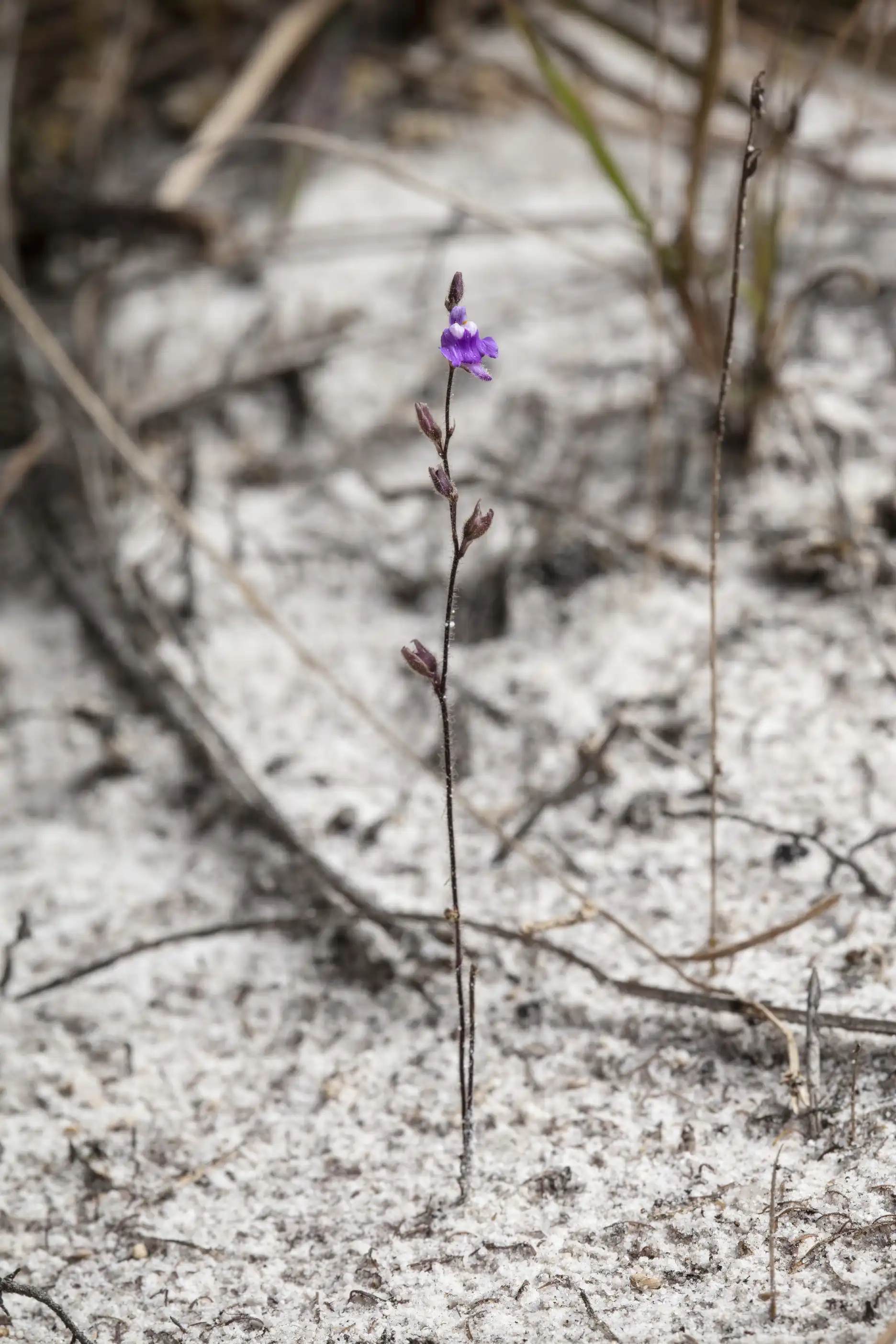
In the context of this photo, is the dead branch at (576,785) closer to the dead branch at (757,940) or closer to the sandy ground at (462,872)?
the sandy ground at (462,872)

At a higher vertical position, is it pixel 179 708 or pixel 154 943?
pixel 179 708

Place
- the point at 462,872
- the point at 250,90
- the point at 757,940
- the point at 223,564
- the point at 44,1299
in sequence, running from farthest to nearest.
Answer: the point at 250,90
the point at 223,564
the point at 462,872
the point at 757,940
the point at 44,1299

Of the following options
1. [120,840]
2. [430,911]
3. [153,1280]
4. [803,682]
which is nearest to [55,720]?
[120,840]

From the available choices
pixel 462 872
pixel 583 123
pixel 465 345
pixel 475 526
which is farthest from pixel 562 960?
pixel 583 123

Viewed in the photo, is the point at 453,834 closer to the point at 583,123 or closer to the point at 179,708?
the point at 179,708

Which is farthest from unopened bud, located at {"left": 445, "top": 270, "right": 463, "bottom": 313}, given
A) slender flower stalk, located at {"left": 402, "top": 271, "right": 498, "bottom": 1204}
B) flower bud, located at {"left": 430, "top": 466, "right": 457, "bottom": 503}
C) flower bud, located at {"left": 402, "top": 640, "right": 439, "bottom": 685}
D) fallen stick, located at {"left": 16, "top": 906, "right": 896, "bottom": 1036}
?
fallen stick, located at {"left": 16, "top": 906, "right": 896, "bottom": 1036}

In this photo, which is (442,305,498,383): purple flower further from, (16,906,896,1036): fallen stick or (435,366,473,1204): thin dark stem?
(16,906,896,1036): fallen stick
